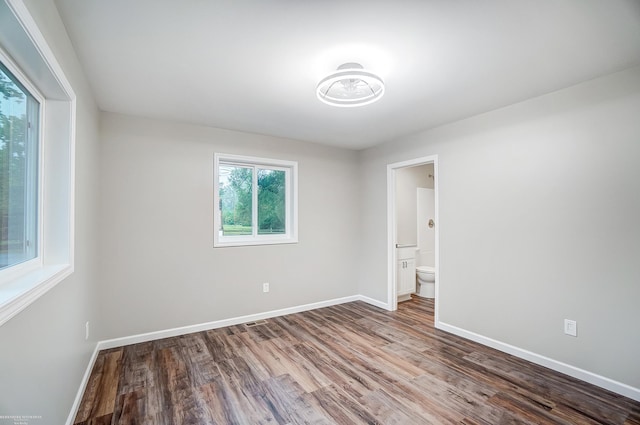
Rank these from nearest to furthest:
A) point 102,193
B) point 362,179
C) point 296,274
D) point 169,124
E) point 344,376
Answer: point 344,376
point 102,193
point 169,124
point 296,274
point 362,179

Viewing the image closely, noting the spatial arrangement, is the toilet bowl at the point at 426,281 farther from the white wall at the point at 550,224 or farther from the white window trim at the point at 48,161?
the white window trim at the point at 48,161

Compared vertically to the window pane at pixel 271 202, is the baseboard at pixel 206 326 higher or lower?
lower

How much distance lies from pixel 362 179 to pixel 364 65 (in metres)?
2.69

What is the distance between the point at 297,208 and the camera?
412cm

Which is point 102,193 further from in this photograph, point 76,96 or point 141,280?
point 76,96

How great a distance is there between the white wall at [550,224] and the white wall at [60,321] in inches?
134

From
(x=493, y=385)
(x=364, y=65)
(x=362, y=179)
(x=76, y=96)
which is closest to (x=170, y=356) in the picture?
(x=76, y=96)

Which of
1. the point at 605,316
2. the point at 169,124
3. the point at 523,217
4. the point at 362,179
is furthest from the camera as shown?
the point at 362,179

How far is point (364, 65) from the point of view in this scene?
210 cm

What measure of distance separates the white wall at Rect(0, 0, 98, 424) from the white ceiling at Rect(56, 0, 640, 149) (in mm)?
235

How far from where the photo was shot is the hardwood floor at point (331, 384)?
6.33ft

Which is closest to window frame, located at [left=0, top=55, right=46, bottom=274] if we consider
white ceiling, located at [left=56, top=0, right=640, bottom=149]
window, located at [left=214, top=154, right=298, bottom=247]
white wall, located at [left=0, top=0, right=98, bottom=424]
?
white wall, located at [left=0, top=0, right=98, bottom=424]

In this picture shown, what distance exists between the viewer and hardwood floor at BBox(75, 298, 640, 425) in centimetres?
193

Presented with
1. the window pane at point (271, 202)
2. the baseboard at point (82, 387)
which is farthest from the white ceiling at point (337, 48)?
the baseboard at point (82, 387)
